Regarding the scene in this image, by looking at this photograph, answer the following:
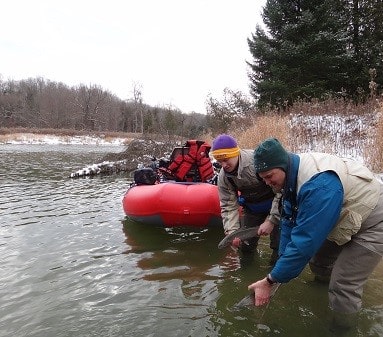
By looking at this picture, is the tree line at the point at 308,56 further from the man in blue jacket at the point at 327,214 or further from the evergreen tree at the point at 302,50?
the man in blue jacket at the point at 327,214

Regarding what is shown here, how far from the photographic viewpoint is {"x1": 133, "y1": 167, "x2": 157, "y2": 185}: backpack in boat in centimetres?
635

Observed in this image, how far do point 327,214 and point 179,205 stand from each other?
3.20 meters

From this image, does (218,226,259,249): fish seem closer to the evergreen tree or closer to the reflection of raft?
the reflection of raft

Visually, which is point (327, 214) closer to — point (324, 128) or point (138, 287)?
point (138, 287)

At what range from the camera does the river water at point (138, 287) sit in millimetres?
3051

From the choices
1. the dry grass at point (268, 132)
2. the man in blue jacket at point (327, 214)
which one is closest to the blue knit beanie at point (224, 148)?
the man in blue jacket at point (327, 214)

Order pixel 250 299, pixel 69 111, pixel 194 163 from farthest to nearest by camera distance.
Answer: pixel 69 111 → pixel 194 163 → pixel 250 299

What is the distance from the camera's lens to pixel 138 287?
3891 millimetres

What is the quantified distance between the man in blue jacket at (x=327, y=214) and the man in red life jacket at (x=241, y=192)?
3.02 ft

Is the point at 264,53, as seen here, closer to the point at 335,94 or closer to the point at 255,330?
the point at 335,94

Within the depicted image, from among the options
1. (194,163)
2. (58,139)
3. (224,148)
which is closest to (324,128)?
(194,163)

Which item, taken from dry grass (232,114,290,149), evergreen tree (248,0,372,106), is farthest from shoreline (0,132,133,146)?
dry grass (232,114,290,149)

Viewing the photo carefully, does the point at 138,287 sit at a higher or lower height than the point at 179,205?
lower

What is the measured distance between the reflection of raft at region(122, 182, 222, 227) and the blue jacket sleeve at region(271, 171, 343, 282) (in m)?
2.90
